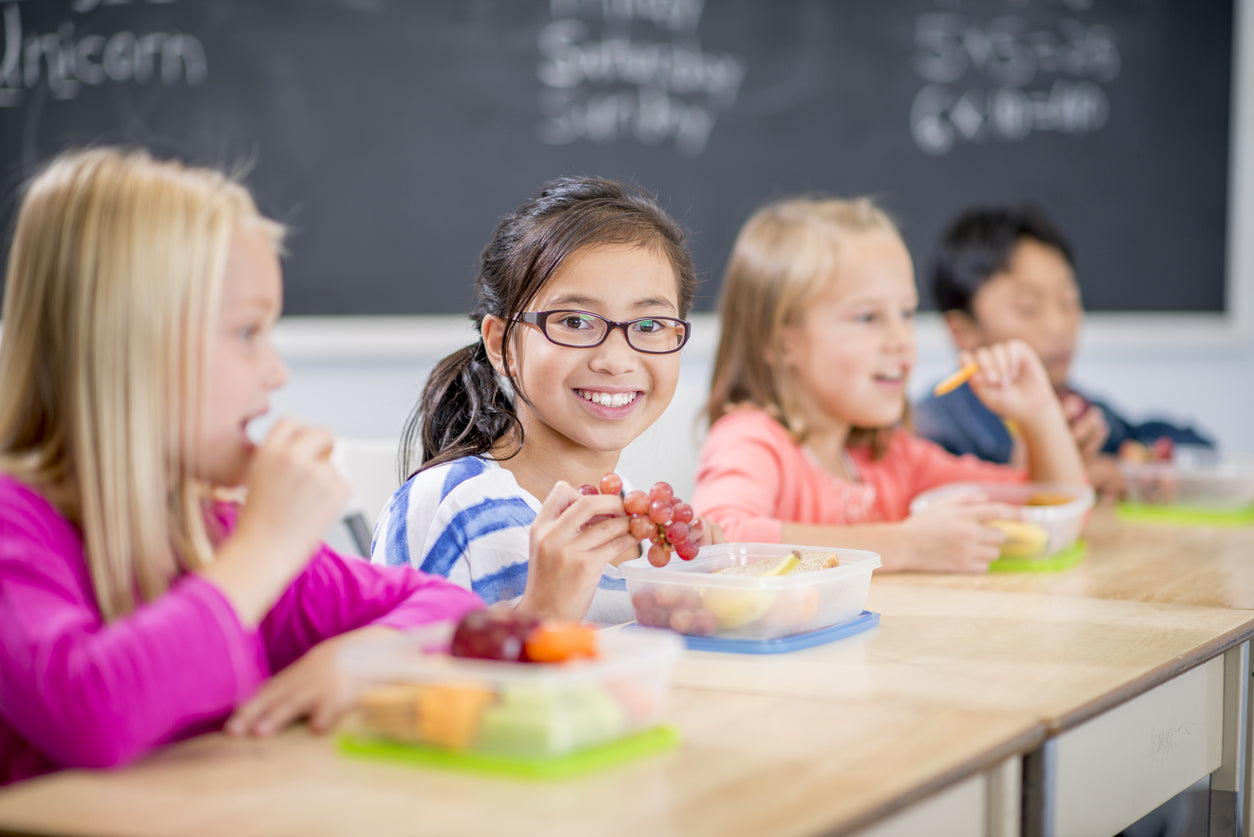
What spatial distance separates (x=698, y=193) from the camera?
3.14 meters

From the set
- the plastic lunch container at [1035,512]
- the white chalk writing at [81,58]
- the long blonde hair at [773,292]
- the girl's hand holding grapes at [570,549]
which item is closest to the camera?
the girl's hand holding grapes at [570,549]

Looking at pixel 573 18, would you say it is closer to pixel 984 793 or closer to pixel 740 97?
pixel 740 97

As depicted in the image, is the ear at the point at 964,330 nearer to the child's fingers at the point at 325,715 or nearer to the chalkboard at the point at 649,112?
the chalkboard at the point at 649,112

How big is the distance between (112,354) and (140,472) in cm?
8

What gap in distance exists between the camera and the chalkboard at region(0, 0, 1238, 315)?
2803 mm

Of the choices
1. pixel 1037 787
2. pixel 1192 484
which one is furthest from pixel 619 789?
pixel 1192 484

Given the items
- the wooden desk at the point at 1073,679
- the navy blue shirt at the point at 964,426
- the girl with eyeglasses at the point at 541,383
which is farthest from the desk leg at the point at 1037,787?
the navy blue shirt at the point at 964,426

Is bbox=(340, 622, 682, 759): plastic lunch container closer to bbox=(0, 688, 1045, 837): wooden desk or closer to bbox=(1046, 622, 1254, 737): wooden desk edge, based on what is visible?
bbox=(0, 688, 1045, 837): wooden desk

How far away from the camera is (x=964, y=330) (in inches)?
100

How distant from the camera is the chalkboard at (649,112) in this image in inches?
110

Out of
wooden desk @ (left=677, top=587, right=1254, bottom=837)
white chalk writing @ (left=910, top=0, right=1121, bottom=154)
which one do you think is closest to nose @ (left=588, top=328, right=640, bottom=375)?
wooden desk @ (left=677, top=587, right=1254, bottom=837)

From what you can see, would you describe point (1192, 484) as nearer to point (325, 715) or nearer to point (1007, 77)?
point (1007, 77)

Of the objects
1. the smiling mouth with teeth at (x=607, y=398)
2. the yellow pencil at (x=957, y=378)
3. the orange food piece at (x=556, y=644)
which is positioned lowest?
the orange food piece at (x=556, y=644)

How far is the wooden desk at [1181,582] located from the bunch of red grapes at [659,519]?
346 millimetres
